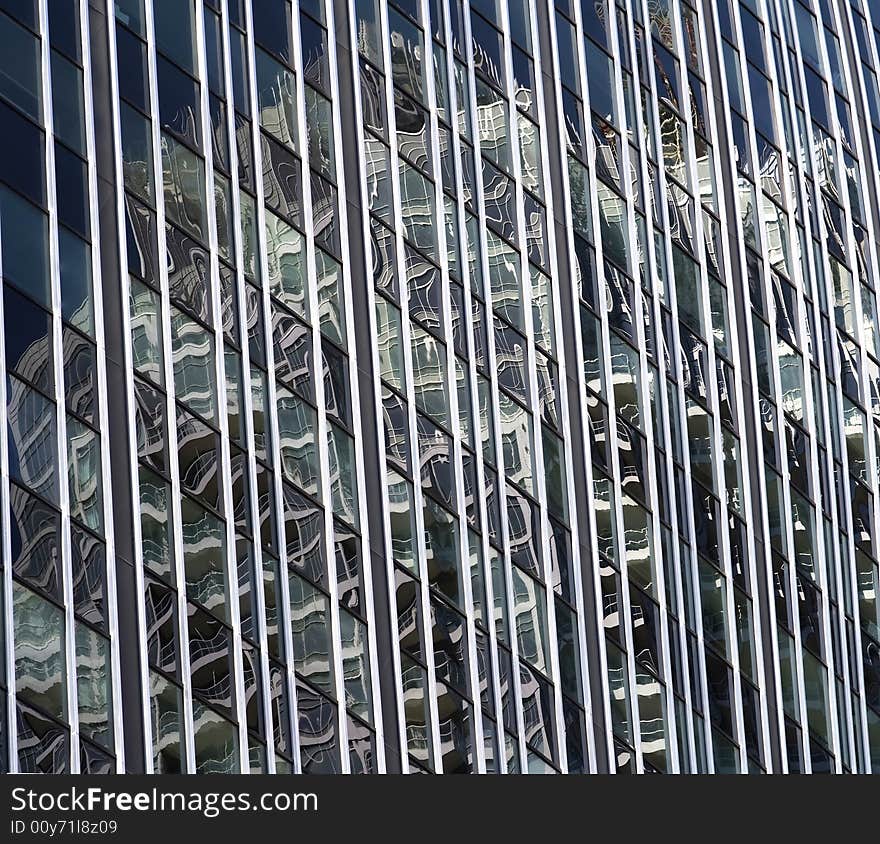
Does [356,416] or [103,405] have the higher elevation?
[356,416]

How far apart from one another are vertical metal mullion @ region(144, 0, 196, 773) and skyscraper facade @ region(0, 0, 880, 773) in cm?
6

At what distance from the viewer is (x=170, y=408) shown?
29.4 meters

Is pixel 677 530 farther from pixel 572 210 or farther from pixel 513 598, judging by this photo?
pixel 572 210

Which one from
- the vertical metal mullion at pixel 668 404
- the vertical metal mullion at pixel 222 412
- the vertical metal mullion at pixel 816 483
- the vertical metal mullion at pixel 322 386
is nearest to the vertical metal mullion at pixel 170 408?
the vertical metal mullion at pixel 222 412

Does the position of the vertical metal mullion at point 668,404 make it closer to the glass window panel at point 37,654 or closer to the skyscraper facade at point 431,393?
the skyscraper facade at point 431,393

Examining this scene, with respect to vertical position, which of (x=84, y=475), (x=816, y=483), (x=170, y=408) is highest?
(x=170, y=408)

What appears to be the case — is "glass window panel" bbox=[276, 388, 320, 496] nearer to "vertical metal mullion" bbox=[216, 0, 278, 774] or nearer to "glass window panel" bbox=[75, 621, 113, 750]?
"vertical metal mullion" bbox=[216, 0, 278, 774]

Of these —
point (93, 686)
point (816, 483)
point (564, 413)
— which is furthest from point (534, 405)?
point (93, 686)

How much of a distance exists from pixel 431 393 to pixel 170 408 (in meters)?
6.11

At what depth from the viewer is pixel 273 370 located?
102ft

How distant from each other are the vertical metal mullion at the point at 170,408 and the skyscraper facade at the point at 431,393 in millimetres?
63

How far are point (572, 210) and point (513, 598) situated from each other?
9415mm

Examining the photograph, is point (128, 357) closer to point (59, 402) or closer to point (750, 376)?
point (59, 402)

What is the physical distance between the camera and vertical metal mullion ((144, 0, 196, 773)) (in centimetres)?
2830
